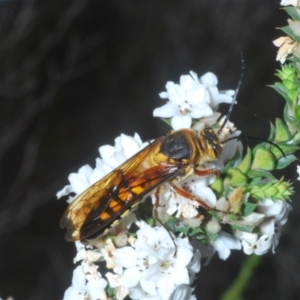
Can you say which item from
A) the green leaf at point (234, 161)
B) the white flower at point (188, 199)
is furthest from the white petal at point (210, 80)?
the white flower at point (188, 199)

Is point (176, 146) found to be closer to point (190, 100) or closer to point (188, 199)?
point (190, 100)

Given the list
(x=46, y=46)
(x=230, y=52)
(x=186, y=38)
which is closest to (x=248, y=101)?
(x=230, y=52)

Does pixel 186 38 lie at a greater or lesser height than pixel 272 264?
greater

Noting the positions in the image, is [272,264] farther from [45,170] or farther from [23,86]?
[23,86]

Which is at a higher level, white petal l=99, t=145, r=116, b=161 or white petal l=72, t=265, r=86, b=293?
white petal l=99, t=145, r=116, b=161

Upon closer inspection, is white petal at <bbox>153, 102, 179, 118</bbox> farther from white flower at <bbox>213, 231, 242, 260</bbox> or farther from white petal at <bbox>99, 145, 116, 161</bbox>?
white flower at <bbox>213, 231, 242, 260</bbox>

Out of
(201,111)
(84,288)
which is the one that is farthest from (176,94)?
(84,288)

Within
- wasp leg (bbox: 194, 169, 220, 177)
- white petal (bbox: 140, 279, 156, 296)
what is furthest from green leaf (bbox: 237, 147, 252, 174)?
white petal (bbox: 140, 279, 156, 296)
